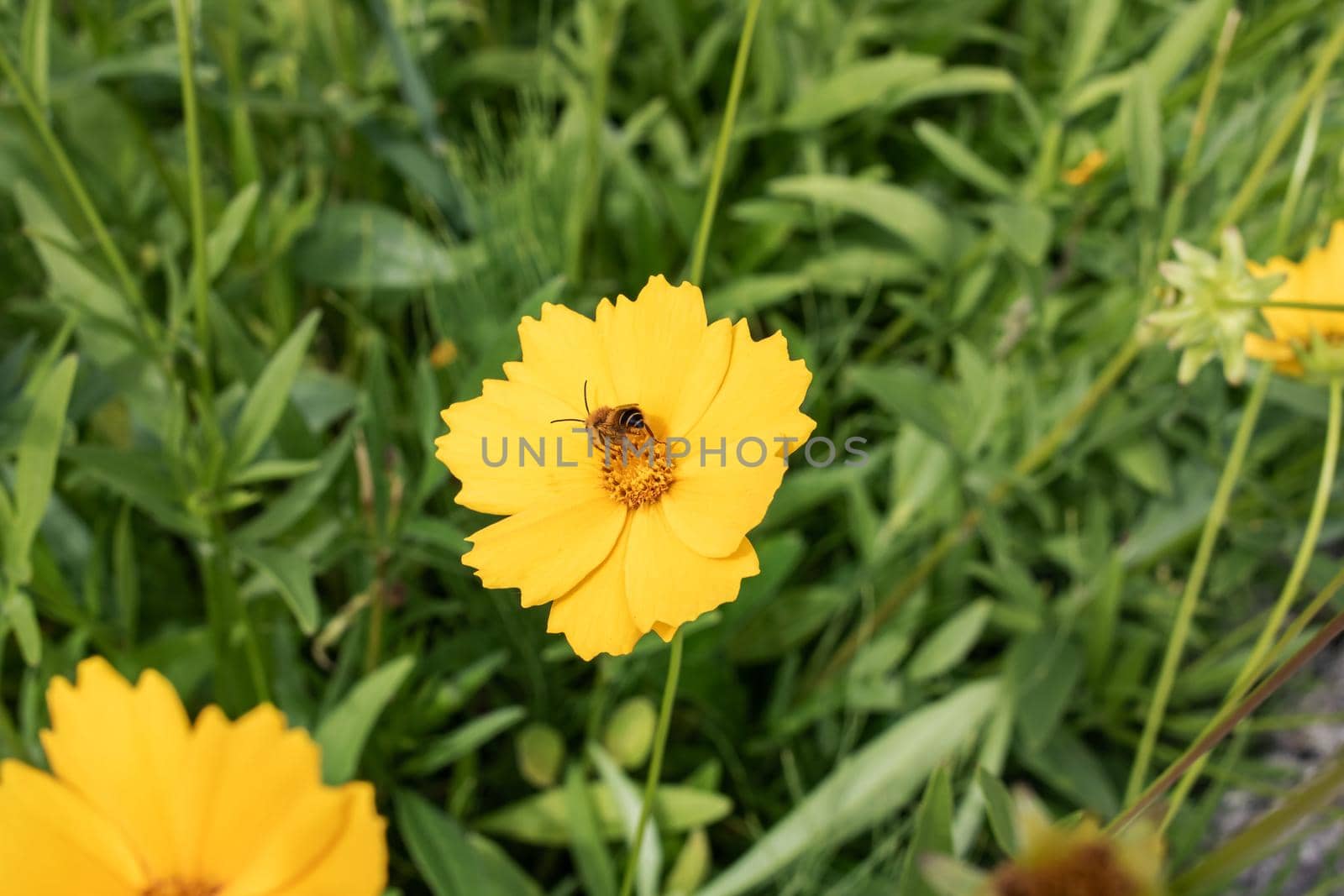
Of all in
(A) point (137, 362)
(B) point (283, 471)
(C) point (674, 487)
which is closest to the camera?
(C) point (674, 487)

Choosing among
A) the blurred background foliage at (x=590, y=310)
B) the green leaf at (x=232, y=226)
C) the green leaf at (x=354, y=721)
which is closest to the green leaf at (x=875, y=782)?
the blurred background foliage at (x=590, y=310)

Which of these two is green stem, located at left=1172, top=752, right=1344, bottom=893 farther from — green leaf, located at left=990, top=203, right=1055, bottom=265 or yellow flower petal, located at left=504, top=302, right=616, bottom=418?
green leaf, located at left=990, top=203, right=1055, bottom=265

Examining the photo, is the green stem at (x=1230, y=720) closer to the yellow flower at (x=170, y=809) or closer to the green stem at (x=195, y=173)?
the yellow flower at (x=170, y=809)

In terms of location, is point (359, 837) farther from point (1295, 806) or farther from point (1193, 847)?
point (1193, 847)

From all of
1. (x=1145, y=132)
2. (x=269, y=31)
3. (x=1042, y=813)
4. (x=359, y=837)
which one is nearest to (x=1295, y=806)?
(x=1042, y=813)

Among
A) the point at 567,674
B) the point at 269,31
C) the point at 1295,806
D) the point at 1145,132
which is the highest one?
the point at 269,31

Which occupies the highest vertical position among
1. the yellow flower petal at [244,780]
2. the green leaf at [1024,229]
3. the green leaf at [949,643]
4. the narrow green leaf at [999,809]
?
the green leaf at [1024,229]
